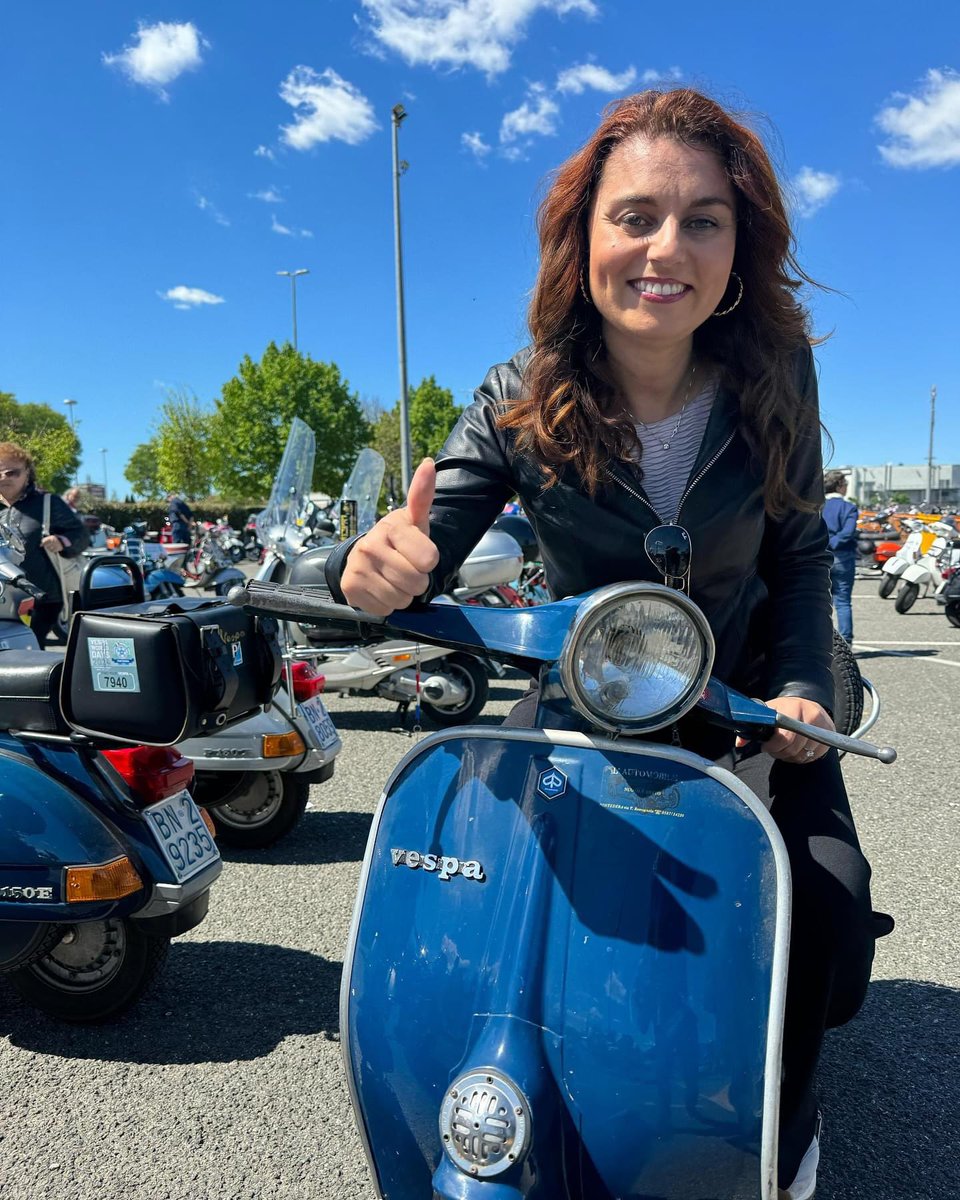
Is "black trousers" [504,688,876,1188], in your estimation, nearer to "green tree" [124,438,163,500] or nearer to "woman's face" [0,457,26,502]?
"woman's face" [0,457,26,502]

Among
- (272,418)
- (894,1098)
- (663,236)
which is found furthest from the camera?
(272,418)

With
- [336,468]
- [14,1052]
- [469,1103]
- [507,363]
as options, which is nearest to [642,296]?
[507,363]

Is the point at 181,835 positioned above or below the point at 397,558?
below

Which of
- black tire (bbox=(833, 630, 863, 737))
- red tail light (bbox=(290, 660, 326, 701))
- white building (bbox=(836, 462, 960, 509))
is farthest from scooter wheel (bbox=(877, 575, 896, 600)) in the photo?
white building (bbox=(836, 462, 960, 509))

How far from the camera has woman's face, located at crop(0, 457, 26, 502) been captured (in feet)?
20.1

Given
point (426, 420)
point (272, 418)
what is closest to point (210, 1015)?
point (272, 418)

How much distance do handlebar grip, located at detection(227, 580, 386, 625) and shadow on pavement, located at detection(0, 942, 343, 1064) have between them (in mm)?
1663

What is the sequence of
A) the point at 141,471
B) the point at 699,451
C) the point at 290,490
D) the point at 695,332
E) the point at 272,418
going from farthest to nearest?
the point at 141,471
the point at 272,418
the point at 290,490
the point at 695,332
the point at 699,451

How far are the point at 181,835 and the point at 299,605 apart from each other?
155 cm

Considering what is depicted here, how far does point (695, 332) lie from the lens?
172 cm

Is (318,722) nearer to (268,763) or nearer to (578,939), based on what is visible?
(268,763)

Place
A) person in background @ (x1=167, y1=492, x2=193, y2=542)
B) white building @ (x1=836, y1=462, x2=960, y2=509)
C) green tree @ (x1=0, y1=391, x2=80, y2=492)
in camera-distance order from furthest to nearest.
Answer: white building @ (x1=836, y1=462, x2=960, y2=509), green tree @ (x1=0, y1=391, x2=80, y2=492), person in background @ (x1=167, y1=492, x2=193, y2=542)

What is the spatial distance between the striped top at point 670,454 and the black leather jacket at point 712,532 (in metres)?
0.03

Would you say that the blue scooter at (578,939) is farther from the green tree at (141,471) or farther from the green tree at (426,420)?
the green tree at (141,471)
